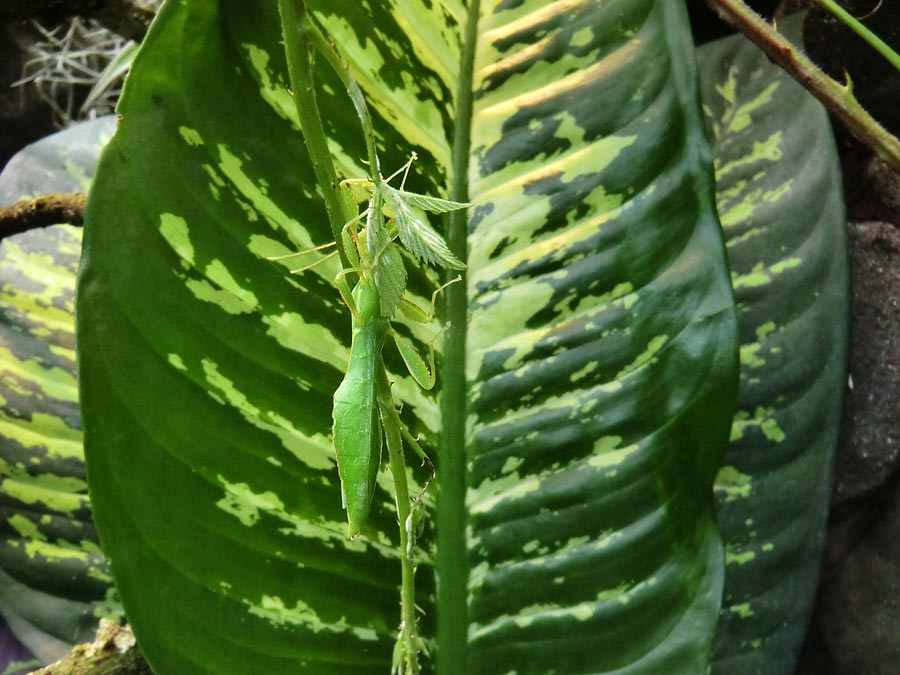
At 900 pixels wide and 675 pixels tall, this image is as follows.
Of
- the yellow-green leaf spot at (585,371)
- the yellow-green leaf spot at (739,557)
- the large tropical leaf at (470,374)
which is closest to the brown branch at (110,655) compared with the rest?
the large tropical leaf at (470,374)

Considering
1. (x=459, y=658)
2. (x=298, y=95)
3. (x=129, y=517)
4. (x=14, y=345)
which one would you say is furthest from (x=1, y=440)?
(x=298, y=95)

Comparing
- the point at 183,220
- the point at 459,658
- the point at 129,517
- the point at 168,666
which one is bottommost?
the point at 459,658

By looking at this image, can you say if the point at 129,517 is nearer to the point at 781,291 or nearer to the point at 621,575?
the point at 621,575

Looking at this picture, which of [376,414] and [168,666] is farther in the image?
[168,666]

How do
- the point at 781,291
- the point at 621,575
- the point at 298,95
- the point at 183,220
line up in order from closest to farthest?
1. the point at 298,95
2. the point at 183,220
3. the point at 621,575
4. the point at 781,291

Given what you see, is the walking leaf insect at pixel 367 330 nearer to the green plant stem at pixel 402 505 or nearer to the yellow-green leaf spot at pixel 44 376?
the green plant stem at pixel 402 505

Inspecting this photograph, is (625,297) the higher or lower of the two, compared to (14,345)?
lower

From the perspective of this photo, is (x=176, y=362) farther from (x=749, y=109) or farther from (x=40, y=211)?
(x=749, y=109)
